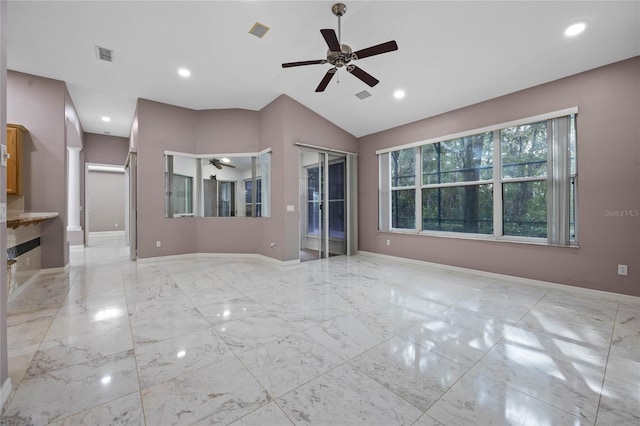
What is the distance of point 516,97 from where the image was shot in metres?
4.04

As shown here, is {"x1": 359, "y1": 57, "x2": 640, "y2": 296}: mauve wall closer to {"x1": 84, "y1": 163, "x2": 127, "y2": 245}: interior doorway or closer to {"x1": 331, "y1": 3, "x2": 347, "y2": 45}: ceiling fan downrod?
{"x1": 331, "y1": 3, "x2": 347, "y2": 45}: ceiling fan downrod

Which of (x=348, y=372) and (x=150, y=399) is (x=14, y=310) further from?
(x=348, y=372)

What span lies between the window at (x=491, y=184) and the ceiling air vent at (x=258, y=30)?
335 centimetres

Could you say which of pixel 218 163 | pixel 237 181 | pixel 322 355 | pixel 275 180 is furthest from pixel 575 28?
pixel 218 163

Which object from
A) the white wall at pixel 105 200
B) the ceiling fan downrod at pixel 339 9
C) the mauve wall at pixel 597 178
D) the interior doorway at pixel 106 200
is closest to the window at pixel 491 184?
the mauve wall at pixel 597 178

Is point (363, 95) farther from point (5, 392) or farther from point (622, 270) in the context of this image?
point (5, 392)

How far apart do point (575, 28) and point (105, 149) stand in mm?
10471

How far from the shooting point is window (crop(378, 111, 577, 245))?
12.0 ft

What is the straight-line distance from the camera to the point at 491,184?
443 centimetres

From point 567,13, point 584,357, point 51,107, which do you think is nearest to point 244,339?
point 584,357

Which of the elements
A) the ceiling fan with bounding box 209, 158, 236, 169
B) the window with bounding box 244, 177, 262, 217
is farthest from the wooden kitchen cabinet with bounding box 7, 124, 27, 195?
the window with bounding box 244, 177, 262, 217

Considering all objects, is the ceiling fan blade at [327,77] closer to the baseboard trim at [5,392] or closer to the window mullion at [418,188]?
the window mullion at [418,188]

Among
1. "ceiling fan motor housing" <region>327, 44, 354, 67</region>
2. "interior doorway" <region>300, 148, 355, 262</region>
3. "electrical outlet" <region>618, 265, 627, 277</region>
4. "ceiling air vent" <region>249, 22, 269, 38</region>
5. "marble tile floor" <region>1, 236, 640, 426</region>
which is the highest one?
"ceiling air vent" <region>249, 22, 269, 38</region>

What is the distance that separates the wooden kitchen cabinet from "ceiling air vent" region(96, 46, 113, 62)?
5.64 ft
